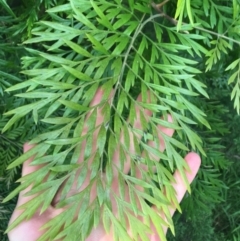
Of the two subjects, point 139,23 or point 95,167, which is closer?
point 95,167

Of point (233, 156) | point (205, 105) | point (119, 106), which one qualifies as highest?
point (119, 106)

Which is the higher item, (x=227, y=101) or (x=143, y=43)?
(x=143, y=43)

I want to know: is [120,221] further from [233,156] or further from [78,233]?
[233,156]

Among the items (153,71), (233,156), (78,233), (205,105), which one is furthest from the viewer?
(233,156)

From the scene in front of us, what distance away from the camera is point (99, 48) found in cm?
69

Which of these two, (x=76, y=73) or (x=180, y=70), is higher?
(x=76, y=73)

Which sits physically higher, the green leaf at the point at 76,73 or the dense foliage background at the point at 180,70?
the green leaf at the point at 76,73

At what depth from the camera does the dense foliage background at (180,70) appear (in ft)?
2.40

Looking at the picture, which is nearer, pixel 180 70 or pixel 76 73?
pixel 76 73

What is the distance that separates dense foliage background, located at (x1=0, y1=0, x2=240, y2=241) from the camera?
0.73 meters

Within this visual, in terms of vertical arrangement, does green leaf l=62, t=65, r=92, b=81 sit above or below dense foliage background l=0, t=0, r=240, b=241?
above

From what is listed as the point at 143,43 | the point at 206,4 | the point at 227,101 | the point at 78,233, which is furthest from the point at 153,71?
the point at 227,101

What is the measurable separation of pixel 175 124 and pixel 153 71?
99 millimetres

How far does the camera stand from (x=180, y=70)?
78cm
